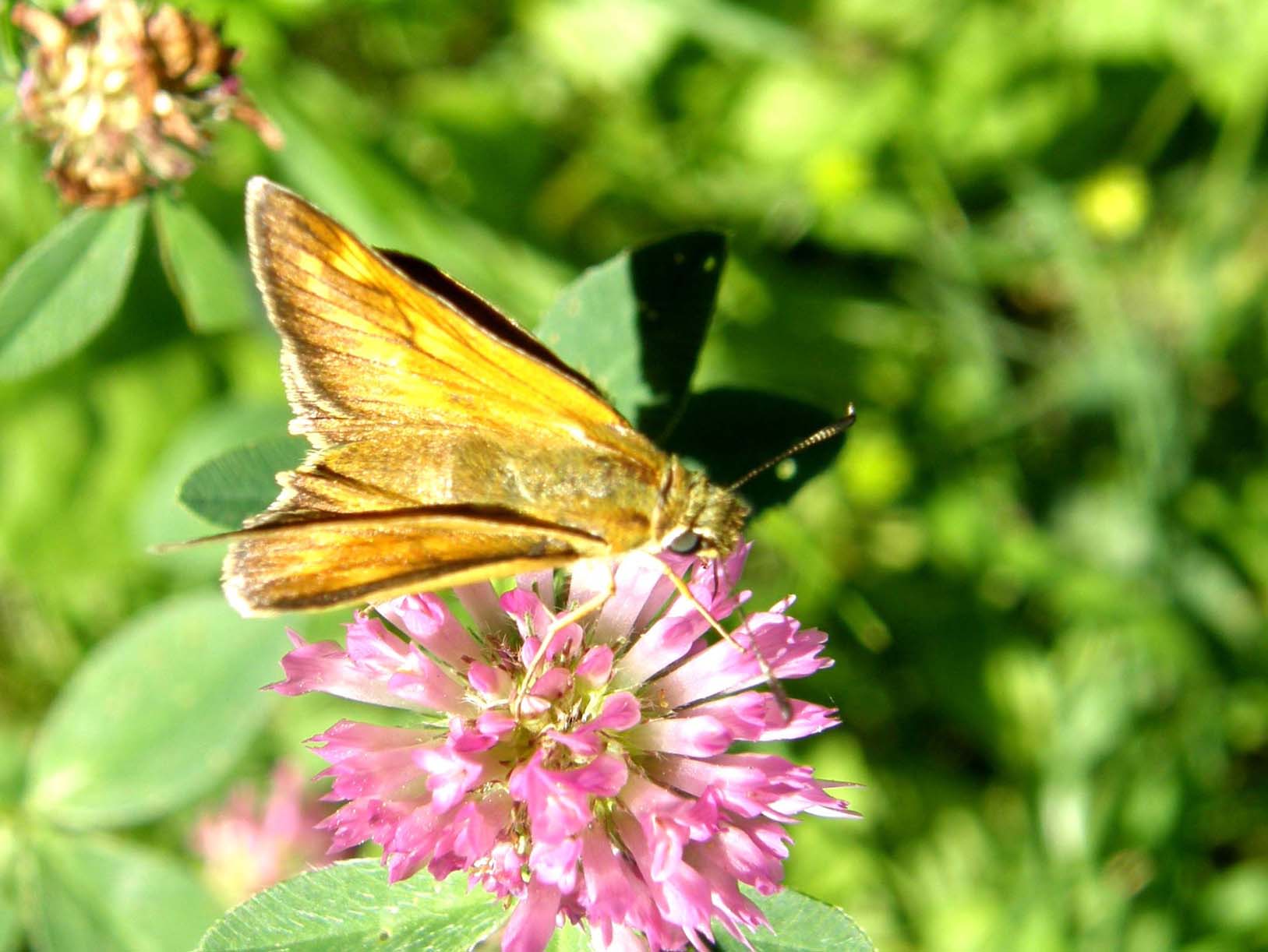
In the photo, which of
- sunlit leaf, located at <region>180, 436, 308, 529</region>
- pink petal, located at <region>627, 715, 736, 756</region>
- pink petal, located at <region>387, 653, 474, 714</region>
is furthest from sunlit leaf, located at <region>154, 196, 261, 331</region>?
pink petal, located at <region>627, 715, 736, 756</region>

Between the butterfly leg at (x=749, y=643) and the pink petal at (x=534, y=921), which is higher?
the butterfly leg at (x=749, y=643)

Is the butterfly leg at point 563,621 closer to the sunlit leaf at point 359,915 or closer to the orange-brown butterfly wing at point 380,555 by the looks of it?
the orange-brown butterfly wing at point 380,555

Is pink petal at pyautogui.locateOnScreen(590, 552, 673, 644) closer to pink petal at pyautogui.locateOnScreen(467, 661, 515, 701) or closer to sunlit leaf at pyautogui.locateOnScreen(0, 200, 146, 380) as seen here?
pink petal at pyautogui.locateOnScreen(467, 661, 515, 701)

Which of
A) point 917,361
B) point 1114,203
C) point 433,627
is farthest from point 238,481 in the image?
point 1114,203

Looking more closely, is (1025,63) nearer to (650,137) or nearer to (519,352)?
(650,137)

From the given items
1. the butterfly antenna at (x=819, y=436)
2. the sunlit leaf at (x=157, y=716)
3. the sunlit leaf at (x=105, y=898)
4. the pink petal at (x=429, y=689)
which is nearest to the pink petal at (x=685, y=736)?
the pink petal at (x=429, y=689)

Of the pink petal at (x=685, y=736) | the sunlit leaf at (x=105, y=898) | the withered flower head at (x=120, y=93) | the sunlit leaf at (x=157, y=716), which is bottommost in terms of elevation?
the sunlit leaf at (x=105, y=898)

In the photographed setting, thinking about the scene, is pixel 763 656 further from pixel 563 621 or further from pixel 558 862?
pixel 558 862
